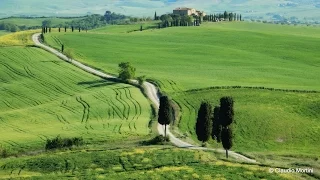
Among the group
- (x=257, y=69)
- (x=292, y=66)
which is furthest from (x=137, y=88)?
(x=292, y=66)

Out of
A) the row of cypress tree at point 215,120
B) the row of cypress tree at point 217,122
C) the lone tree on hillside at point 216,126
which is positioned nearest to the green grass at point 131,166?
the row of cypress tree at point 217,122

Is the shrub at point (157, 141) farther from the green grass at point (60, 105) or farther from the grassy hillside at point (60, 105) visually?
the green grass at point (60, 105)

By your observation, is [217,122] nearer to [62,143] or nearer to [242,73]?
[62,143]

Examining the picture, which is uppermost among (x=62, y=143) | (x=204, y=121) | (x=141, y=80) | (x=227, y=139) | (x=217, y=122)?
(x=141, y=80)

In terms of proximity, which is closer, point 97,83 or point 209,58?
point 97,83

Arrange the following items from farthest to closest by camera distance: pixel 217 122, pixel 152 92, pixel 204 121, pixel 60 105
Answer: pixel 152 92, pixel 60 105, pixel 217 122, pixel 204 121

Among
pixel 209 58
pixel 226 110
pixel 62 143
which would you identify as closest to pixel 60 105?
pixel 62 143

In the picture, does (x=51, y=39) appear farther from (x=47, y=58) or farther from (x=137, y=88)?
(x=137, y=88)

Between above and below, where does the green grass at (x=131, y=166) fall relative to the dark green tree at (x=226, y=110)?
below
